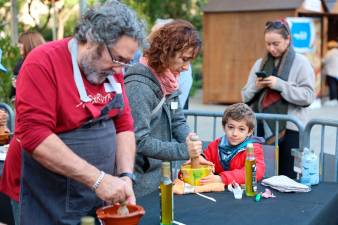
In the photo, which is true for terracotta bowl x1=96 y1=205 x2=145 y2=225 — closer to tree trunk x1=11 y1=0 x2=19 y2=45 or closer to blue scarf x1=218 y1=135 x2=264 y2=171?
blue scarf x1=218 y1=135 x2=264 y2=171

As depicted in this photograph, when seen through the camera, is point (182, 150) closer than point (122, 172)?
No

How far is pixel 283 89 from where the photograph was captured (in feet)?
13.8

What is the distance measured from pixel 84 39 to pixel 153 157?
2.72 feet

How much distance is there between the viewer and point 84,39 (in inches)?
78.2

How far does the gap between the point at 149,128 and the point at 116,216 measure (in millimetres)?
736

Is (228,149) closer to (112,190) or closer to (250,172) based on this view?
(250,172)


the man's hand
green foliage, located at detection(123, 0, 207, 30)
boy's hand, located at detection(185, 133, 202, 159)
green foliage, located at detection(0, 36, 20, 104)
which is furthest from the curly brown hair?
green foliage, located at detection(123, 0, 207, 30)

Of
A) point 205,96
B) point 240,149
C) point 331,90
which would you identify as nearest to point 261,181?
point 240,149

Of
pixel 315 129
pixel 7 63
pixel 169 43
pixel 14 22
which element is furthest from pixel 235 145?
pixel 315 129

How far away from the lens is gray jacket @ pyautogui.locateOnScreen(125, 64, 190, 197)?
101 inches

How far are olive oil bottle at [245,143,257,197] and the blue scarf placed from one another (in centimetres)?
37

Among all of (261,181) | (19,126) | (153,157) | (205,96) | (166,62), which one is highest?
(166,62)

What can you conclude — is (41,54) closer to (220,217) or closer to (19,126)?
(19,126)

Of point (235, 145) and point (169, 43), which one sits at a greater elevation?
point (169, 43)
